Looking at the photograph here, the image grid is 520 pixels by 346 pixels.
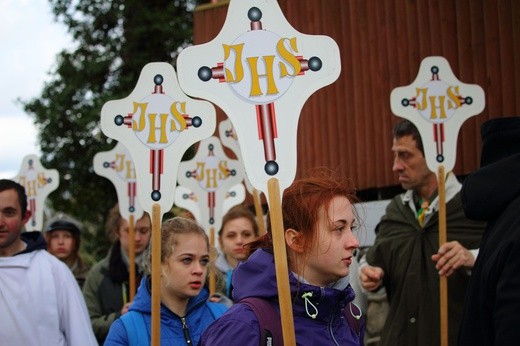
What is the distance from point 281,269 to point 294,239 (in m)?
0.20

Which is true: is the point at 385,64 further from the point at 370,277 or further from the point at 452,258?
the point at 452,258

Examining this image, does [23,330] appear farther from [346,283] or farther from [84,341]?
[346,283]

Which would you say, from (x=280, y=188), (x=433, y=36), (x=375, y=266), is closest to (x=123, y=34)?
(x=433, y=36)

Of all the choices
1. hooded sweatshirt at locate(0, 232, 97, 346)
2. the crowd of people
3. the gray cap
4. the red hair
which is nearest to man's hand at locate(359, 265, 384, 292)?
the crowd of people

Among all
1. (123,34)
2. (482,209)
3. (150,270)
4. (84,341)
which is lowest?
(84,341)

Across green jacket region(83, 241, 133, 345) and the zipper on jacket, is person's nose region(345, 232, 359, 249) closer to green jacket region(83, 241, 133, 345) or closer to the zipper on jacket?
the zipper on jacket

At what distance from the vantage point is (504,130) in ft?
9.32

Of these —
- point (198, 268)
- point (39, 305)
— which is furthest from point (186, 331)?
point (39, 305)

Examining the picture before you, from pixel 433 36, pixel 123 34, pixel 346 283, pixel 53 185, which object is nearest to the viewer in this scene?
pixel 346 283

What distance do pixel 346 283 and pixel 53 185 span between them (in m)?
5.45

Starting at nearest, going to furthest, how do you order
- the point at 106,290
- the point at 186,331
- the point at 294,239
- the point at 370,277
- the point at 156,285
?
1. the point at 294,239
2. the point at 156,285
3. the point at 186,331
4. the point at 370,277
5. the point at 106,290

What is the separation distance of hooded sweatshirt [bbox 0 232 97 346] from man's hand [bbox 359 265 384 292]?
1605mm

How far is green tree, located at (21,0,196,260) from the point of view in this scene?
61.8 ft

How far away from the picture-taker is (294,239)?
312 cm
